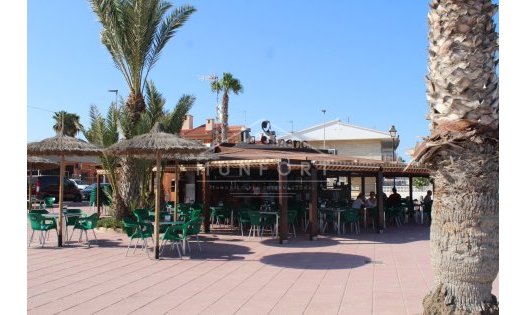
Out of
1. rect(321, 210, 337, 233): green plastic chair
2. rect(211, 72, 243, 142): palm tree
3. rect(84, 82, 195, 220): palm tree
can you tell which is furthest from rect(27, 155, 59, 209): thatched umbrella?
rect(211, 72, 243, 142): palm tree

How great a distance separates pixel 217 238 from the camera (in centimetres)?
1231

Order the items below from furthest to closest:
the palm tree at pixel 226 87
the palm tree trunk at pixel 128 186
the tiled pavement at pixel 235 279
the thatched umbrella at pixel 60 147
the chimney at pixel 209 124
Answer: the chimney at pixel 209 124, the palm tree at pixel 226 87, the palm tree trunk at pixel 128 186, the thatched umbrella at pixel 60 147, the tiled pavement at pixel 235 279

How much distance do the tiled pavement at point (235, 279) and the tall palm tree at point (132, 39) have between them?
11.4ft

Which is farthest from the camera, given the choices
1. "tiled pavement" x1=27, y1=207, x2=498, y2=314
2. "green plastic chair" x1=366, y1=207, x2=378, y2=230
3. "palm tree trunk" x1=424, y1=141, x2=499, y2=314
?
"green plastic chair" x1=366, y1=207, x2=378, y2=230

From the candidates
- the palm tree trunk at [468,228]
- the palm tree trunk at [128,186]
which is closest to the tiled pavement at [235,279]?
the palm tree trunk at [468,228]

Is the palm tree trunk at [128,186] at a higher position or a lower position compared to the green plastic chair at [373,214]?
higher

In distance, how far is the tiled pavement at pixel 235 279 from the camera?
18.8 ft

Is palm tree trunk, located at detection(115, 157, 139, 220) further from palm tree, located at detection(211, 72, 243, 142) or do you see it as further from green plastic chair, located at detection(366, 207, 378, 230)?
palm tree, located at detection(211, 72, 243, 142)

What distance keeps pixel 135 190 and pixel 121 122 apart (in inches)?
88.5

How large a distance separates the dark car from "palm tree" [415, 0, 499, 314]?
2577 centimetres

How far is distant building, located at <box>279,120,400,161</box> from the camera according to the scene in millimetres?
36719

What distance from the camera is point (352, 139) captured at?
123 feet

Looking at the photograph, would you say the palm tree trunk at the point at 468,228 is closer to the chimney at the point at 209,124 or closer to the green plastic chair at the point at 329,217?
the green plastic chair at the point at 329,217

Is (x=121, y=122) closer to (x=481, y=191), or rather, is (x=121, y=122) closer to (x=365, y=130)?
(x=481, y=191)
